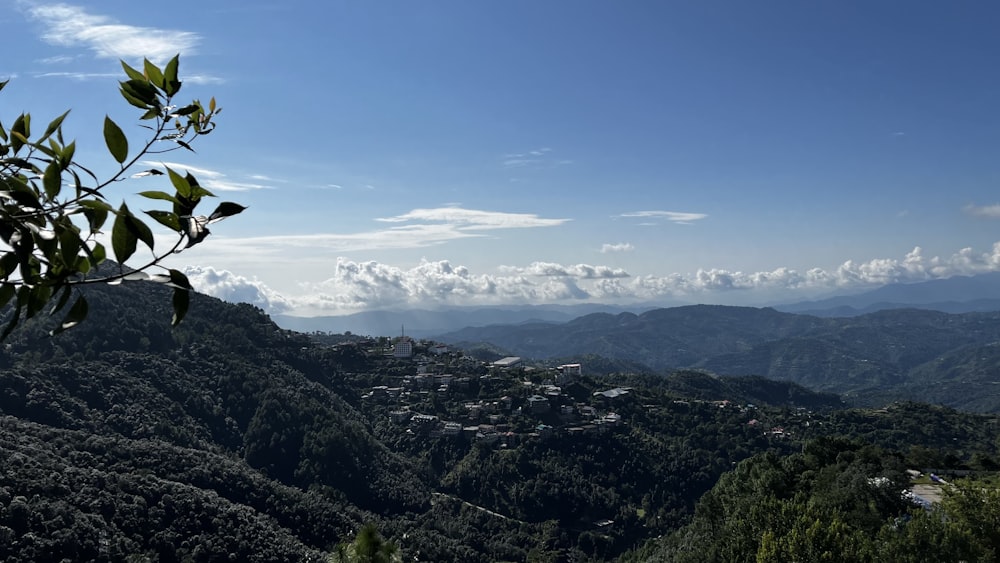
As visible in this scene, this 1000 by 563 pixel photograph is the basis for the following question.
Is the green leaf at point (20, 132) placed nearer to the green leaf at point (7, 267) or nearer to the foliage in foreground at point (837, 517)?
the green leaf at point (7, 267)

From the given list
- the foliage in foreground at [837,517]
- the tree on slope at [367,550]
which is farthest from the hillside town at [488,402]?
the tree on slope at [367,550]

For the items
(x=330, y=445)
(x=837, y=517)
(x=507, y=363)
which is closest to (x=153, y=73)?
(x=837, y=517)

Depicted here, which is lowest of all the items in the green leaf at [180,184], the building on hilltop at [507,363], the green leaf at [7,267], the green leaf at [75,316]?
the building on hilltop at [507,363]

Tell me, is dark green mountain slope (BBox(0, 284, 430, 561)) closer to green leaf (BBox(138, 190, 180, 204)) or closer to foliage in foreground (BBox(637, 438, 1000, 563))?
foliage in foreground (BBox(637, 438, 1000, 563))

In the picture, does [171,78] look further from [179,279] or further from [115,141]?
[179,279]

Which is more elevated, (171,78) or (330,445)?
(171,78)
